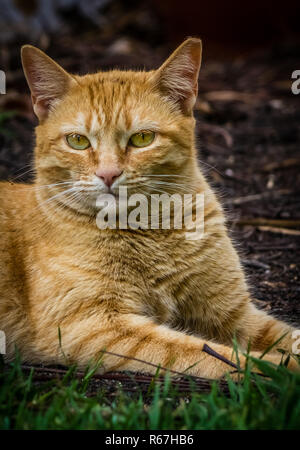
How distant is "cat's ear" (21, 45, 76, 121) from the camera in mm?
2791

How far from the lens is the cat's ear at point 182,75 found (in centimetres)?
278

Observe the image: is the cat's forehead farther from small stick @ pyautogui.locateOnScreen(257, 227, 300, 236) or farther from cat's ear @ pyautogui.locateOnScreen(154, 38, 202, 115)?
small stick @ pyautogui.locateOnScreen(257, 227, 300, 236)

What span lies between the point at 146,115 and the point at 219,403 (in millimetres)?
1472

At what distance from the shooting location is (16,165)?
4.58 meters

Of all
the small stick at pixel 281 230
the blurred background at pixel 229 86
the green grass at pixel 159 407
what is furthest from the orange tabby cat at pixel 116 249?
the small stick at pixel 281 230

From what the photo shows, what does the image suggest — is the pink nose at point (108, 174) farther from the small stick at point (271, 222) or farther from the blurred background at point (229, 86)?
the small stick at point (271, 222)

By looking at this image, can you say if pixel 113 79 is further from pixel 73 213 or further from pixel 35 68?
pixel 73 213

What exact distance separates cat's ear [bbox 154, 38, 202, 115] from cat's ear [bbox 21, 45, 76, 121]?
482 millimetres

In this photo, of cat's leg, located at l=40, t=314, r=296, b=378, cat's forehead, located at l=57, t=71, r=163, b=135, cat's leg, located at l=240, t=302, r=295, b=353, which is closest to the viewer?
cat's leg, located at l=40, t=314, r=296, b=378

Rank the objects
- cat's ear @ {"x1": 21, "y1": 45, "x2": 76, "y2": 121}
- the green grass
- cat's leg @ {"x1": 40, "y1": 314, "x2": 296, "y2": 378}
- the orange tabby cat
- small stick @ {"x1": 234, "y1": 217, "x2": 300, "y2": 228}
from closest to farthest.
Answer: the green grass < cat's leg @ {"x1": 40, "y1": 314, "x2": 296, "y2": 378} < the orange tabby cat < cat's ear @ {"x1": 21, "y1": 45, "x2": 76, "y2": 121} < small stick @ {"x1": 234, "y1": 217, "x2": 300, "y2": 228}

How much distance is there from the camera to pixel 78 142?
272 centimetres

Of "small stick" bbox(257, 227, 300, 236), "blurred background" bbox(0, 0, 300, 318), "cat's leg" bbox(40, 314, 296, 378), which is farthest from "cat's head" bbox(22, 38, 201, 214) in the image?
"small stick" bbox(257, 227, 300, 236)

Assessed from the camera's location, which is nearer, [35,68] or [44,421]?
[44,421]
